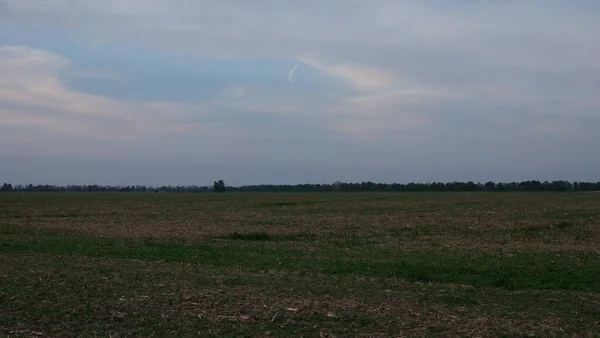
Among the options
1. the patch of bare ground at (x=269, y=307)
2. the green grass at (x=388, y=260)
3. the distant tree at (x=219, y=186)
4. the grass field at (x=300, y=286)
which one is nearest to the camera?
the patch of bare ground at (x=269, y=307)

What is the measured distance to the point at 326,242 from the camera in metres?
22.1

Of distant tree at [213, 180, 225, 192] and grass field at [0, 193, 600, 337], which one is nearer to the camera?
grass field at [0, 193, 600, 337]

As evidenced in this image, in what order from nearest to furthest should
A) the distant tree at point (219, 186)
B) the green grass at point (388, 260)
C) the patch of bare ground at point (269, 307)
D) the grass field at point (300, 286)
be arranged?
1. the patch of bare ground at point (269, 307)
2. the grass field at point (300, 286)
3. the green grass at point (388, 260)
4. the distant tree at point (219, 186)

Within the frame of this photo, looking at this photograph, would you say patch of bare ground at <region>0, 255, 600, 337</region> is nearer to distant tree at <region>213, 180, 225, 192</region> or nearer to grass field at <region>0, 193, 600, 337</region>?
grass field at <region>0, 193, 600, 337</region>

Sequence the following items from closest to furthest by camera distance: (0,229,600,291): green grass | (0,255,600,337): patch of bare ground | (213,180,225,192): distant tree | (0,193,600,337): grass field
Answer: (0,255,600,337): patch of bare ground
(0,193,600,337): grass field
(0,229,600,291): green grass
(213,180,225,192): distant tree

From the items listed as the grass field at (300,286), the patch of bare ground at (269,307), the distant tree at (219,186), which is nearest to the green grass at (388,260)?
the grass field at (300,286)

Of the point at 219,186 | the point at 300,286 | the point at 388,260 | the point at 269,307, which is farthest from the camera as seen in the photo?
the point at 219,186

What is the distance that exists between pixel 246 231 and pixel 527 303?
17.5 meters

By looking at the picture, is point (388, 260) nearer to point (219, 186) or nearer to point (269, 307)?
point (269, 307)

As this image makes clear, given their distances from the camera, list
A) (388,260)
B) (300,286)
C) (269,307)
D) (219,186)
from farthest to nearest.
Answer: (219,186)
(388,260)
(300,286)
(269,307)

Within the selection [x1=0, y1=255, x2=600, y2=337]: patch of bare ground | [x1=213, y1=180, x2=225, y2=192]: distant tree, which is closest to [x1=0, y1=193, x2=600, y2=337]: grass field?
[x1=0, y1=255, x2=600, y2=337]: patch of bare ground

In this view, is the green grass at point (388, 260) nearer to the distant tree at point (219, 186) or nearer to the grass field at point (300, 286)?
the grass field at point (300, 286)

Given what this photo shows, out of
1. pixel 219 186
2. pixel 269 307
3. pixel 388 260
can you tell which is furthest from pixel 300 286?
pixel 219 186

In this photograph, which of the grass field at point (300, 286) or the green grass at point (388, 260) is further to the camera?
the green grass at point (388, 260)
